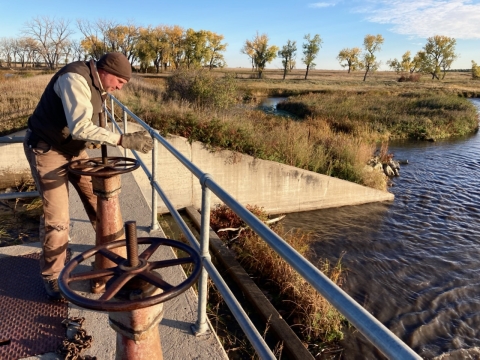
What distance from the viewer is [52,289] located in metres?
3.06

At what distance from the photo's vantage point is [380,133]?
21.9 meters

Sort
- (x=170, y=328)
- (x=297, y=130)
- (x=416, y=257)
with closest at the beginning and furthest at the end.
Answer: (x=170, y=328), (x=416, y=257), (x=297, y=130)

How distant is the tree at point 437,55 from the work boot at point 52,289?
100 m

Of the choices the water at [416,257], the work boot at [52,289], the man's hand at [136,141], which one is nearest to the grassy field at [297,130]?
the water at [416,257]

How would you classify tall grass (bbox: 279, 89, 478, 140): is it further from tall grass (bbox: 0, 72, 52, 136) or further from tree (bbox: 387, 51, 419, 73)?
tree (bbox: 387, 51, 419, 73)

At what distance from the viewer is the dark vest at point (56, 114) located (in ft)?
9.25

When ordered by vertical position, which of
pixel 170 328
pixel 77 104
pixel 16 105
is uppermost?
pixel 77 104

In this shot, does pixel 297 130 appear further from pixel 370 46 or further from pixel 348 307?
pixel 370 46

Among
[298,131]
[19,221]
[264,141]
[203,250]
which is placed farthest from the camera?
[298,131]

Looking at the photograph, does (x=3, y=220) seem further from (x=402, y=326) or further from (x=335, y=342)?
(x=402, y=326)

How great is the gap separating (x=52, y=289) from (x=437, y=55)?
341 ft

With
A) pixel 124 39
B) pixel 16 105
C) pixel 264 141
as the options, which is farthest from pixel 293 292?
pixel 124 39

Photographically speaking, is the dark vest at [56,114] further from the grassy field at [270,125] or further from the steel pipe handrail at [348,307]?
the grassy field at [270,125]

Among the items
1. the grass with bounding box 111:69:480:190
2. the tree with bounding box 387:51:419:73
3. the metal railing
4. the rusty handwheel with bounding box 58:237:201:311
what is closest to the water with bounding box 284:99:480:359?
the grass with bounding box 111:69:480:190
